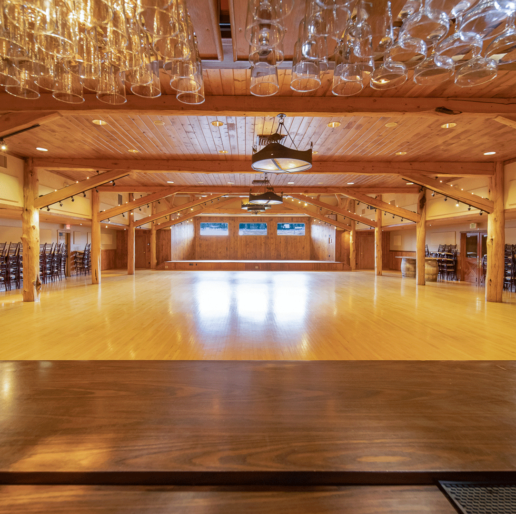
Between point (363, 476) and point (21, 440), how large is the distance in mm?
854

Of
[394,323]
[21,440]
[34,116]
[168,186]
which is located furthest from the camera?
[168,186]

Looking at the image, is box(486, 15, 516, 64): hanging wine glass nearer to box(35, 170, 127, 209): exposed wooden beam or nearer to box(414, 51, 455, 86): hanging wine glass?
box(414, 51, 455, 86): hanging wine glass

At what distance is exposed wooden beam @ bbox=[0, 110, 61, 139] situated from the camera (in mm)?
4070

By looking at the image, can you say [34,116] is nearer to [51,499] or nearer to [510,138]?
[51,499]

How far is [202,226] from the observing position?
1938 centimetres

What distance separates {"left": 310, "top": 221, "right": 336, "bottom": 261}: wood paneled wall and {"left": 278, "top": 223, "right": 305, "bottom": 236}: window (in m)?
0.72

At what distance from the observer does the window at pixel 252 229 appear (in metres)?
19.3

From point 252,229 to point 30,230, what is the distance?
1329 cm

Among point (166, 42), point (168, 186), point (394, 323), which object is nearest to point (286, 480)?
point (166, 42)

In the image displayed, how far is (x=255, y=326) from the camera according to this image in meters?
4.78

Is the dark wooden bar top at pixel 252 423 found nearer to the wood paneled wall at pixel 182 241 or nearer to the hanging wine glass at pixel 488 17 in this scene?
the hanging wine glass at pixel 488 17

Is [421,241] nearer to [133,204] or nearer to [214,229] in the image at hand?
[133,204]

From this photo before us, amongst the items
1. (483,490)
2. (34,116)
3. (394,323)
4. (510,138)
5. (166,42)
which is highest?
(510,138)

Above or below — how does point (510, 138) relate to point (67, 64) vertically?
above
